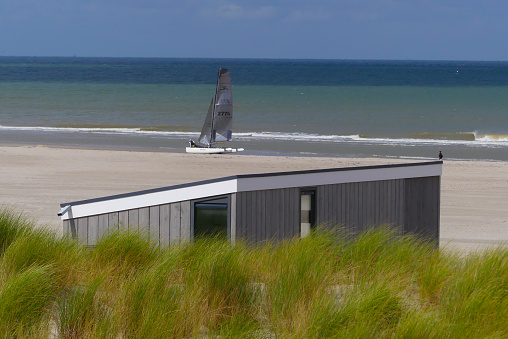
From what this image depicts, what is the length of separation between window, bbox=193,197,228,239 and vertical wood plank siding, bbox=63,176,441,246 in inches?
3.9

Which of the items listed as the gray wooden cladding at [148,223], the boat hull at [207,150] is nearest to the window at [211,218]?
the gray wooden cladding at [148,223]

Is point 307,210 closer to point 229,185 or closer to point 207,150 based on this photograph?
point 229,185

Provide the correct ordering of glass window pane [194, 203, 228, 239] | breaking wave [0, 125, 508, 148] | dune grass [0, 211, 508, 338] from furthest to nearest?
breaking wave [0, 125, 508, 148], glass window pane [194, 203, 228, 239], dune grass [0, 211, 508, 338]

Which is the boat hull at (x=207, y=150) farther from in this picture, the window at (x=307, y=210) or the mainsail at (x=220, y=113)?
the window at (x=307, y=210)

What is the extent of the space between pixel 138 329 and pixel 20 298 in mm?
1030

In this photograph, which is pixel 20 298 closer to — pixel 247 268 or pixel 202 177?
pixel 247 268

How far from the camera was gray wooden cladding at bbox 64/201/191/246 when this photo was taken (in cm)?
898

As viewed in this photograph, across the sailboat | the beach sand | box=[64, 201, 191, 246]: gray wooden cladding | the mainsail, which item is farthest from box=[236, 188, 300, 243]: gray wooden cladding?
the mainsail

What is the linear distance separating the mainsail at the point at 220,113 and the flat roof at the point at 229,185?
2543cm

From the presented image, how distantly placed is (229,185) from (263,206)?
574 millimetres

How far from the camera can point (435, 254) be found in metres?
7.59

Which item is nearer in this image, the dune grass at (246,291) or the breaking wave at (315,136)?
the dune grass at (246,291)

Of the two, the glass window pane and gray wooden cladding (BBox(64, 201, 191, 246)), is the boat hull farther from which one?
the glass window pane

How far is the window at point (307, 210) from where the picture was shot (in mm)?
9383
